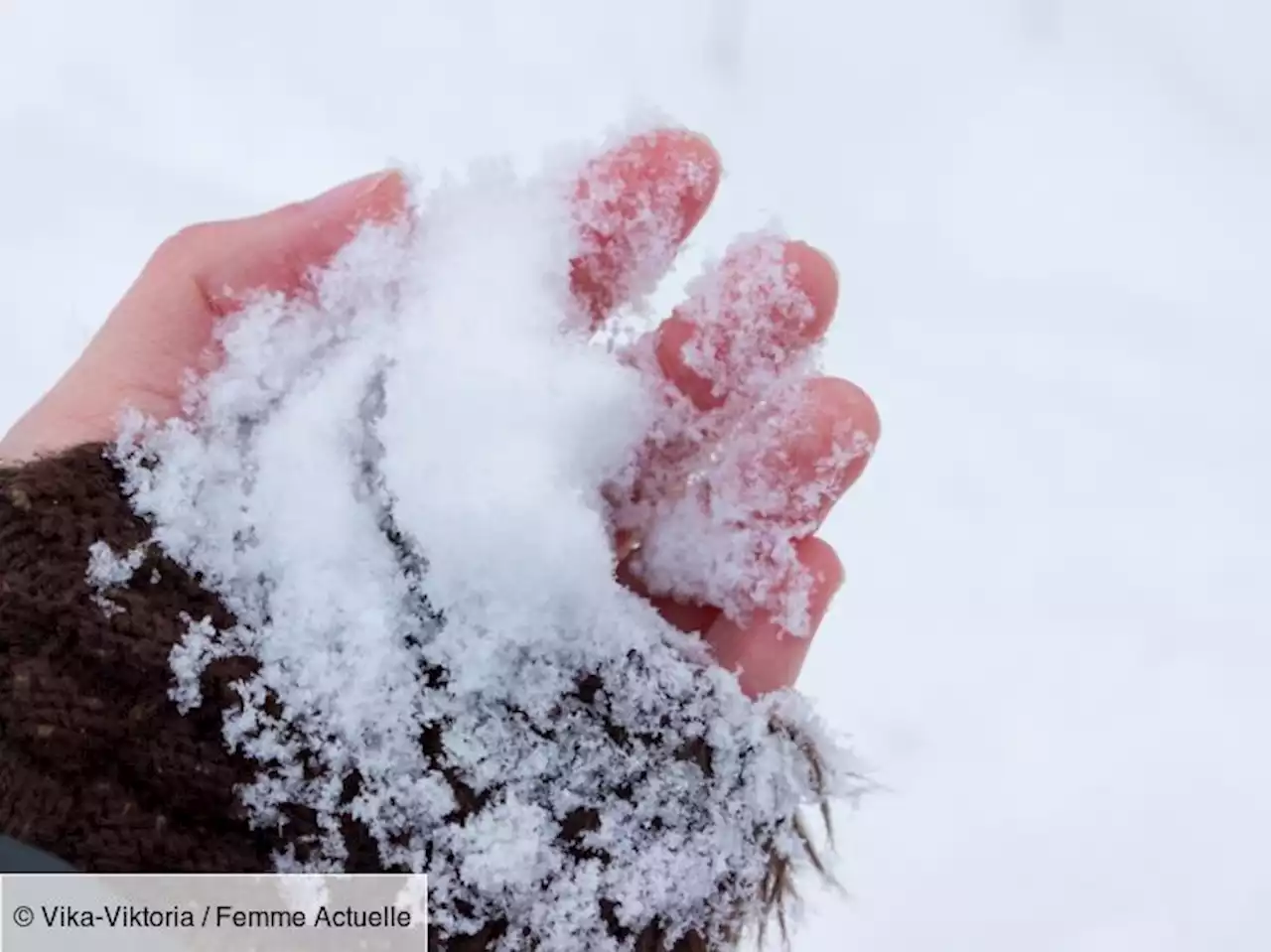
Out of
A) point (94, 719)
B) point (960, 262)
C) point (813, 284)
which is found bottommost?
point (94, 719)

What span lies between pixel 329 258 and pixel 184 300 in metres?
0.12

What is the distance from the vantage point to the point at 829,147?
A: 4.76 ft

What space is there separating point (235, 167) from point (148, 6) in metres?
0.27

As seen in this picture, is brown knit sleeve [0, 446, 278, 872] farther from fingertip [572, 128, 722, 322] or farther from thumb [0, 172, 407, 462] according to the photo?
fingertip [572, 128, 722, 322]

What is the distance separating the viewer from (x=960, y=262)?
1433mm

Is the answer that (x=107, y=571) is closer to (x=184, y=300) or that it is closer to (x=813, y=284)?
(x=184, y=300)

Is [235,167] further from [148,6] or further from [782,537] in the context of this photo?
[782,537]

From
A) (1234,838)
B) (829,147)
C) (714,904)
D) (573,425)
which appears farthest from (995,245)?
(714,904)

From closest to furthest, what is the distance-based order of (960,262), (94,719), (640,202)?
(94,719)
(640,202)
(960,262)

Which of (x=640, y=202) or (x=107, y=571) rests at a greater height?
(x=640, y=202)

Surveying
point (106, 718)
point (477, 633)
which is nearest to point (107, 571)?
point (106, 718)

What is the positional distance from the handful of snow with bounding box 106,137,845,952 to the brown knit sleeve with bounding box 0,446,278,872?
18 mm

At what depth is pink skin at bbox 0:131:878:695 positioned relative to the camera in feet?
2.56

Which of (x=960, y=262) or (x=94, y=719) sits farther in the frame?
(x=960, y=262)
